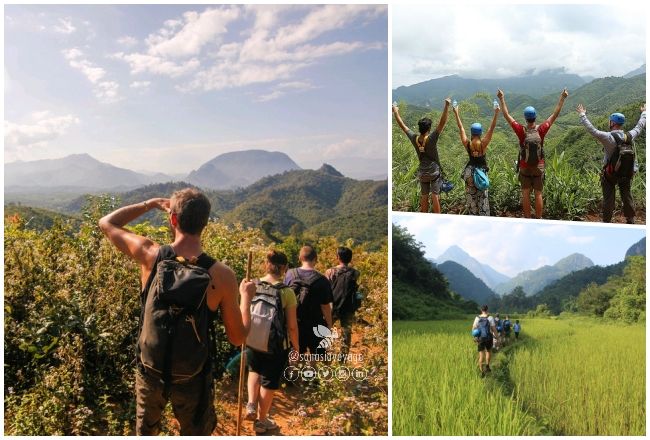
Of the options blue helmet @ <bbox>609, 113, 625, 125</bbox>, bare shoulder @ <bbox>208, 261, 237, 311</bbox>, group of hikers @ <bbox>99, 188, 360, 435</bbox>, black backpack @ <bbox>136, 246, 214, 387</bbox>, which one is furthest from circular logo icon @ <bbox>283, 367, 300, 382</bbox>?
blue helmet @ <bbox>609, 113, 625, 125</bbox>

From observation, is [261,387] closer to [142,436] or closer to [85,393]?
[142,436]

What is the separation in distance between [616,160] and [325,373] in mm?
2961

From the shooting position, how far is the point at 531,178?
15.9ft

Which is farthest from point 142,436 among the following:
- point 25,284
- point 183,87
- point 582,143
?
point 582,143

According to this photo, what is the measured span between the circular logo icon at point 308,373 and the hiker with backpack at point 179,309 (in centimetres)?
128

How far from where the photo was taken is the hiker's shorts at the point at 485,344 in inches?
191

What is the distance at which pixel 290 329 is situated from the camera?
14.1 ft

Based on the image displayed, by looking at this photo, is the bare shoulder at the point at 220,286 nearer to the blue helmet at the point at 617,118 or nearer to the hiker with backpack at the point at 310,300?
the hiker with backpack at the point at 310,300

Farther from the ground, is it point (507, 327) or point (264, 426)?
point (507, 327)

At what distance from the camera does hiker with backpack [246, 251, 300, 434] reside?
13.6ft

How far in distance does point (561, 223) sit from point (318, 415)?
2.60 m

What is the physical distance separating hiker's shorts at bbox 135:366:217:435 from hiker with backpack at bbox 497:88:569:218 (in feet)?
10.0

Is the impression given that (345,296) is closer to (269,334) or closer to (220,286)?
(269,334)

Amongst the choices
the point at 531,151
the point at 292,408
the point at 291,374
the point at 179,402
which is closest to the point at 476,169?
the point at 531,151
